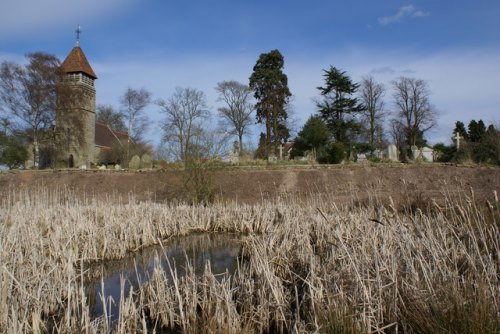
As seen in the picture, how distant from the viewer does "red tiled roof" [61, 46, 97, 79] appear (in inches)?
1412

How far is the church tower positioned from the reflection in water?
23.4m

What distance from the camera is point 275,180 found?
70.2 ft

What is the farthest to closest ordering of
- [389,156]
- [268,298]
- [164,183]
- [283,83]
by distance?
[283,83] < [389,156] < [164,183] < [268,298]

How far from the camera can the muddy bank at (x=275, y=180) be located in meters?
19.4

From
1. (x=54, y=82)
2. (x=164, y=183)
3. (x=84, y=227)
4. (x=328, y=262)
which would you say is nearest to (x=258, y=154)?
(x=164, y=183)

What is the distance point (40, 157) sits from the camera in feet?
104

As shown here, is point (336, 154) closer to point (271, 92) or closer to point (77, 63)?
point (271, 92)

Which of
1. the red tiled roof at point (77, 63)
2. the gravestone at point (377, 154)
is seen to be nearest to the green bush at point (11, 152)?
the red tiled roof at point (77, 63)

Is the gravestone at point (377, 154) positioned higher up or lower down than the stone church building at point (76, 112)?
lower down

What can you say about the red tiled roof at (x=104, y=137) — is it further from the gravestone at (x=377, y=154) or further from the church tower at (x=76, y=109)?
the gravestone at (x=377, y=154)

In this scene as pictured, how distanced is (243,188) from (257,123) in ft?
69.2

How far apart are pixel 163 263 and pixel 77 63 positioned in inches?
1351

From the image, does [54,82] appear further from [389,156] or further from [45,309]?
[45,309]

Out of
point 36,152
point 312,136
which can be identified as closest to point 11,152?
point 36,152
